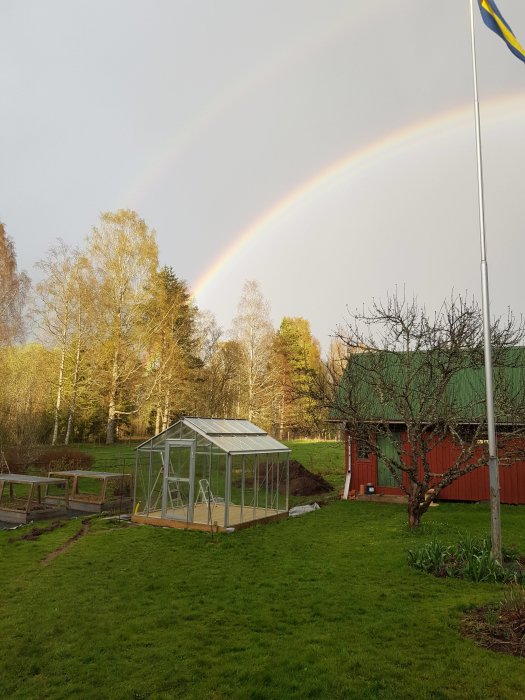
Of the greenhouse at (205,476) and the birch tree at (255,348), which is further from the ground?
the birch tree at (255,348)

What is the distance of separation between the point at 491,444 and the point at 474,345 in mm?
4974

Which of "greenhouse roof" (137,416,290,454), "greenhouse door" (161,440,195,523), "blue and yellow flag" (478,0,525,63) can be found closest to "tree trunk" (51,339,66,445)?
"greenhouse roof" (137,416,290,454)

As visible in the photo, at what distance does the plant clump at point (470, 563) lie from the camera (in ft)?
28.9

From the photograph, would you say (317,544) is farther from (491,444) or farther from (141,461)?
(141,461)

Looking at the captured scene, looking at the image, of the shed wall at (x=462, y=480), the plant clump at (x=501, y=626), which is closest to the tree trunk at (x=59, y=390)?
the shed wall at (x=462, y=480)

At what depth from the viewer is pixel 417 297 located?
1494 centimetres

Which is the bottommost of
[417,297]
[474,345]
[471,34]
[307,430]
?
[307,430]

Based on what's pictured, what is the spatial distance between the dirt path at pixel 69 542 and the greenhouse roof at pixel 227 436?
279 cm

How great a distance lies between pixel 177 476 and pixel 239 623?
28.3ft

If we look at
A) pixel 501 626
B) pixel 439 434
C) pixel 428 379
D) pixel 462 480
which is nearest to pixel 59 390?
pixel 439 434

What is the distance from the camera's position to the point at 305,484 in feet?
75.6

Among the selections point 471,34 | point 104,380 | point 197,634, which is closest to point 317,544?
point 197,634

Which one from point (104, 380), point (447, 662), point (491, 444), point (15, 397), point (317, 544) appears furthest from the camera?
point (104, 380)

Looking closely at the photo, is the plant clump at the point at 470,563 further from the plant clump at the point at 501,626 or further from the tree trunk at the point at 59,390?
the tree trunk at the point at 59,390
